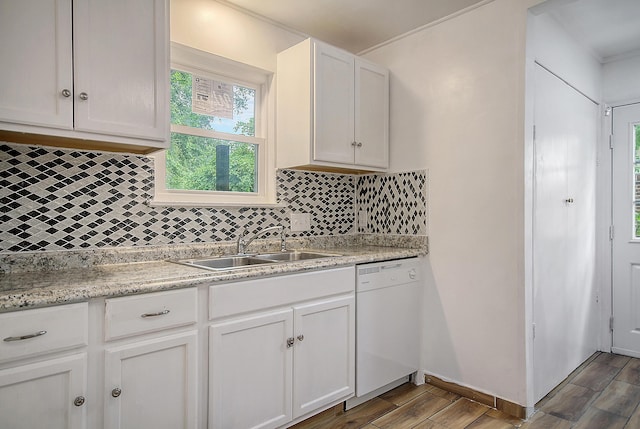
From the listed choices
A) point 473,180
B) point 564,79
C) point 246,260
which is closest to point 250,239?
point 246,260

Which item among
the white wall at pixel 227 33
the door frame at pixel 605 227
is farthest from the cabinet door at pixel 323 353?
the door frame at pixel 605 227

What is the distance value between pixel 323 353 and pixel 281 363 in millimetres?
275

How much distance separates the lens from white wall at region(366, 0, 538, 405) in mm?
2254

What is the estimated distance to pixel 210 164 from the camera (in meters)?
2.43

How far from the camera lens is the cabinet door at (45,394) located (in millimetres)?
1195

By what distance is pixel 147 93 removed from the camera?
1.73 metres

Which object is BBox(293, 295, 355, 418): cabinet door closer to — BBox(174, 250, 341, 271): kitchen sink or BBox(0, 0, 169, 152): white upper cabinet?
BBox(174, 250, 341, 271): kitchen sink

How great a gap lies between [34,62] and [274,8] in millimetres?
1438

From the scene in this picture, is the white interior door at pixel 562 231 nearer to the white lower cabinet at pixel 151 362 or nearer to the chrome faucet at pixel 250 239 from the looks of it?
the chrome faucet at pixel 250 239

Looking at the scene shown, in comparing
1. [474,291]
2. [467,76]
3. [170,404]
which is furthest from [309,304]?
[467,76]

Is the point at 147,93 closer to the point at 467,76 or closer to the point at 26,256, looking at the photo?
the point at 26,256

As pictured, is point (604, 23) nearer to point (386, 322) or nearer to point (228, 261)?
point (386, 322)

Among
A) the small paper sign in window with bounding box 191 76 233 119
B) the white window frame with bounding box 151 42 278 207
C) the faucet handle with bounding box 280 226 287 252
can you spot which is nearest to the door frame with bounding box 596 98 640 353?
the faucet handle with bounding box 280 226 287 252

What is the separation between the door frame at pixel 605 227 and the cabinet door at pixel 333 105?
7.17 feet
